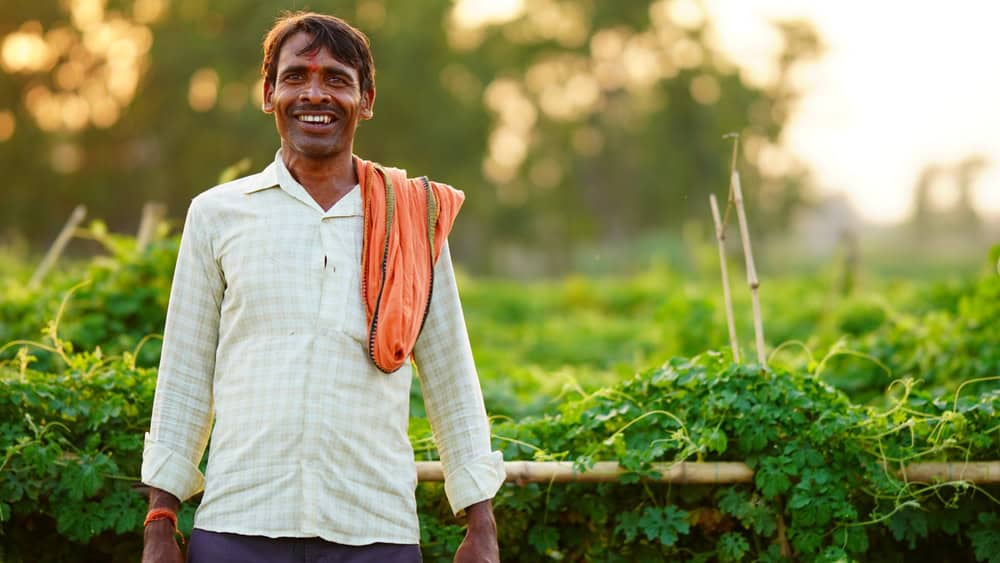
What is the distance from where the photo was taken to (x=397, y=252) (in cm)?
236

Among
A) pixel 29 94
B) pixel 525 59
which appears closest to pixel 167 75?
pixel 29 94

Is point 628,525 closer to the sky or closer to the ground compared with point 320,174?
closer to the ground

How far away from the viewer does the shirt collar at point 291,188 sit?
2377 mm

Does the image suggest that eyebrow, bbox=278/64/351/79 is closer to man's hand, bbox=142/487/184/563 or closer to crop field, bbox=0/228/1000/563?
man's hand, bbox=142/487/184/563

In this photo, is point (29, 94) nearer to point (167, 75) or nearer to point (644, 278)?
point (167, 75)

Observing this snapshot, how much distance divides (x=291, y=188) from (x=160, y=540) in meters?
0.81

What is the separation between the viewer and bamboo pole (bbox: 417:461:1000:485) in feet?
10.5

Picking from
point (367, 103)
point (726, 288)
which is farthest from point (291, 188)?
point (726, 288)

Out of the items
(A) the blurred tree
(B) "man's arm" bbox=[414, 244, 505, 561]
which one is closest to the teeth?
(B) "man's arm" bbox=[414, 244, 505, 561]

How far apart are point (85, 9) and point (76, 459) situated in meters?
23.8

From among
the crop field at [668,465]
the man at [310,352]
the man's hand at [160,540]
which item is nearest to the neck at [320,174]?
the man at [310,352]

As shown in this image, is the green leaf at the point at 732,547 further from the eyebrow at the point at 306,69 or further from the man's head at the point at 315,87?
the eyebrow at the point at 306,69

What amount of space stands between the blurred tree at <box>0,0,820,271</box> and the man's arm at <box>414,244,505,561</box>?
70.6ft

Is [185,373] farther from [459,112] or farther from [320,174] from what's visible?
[459,112]
